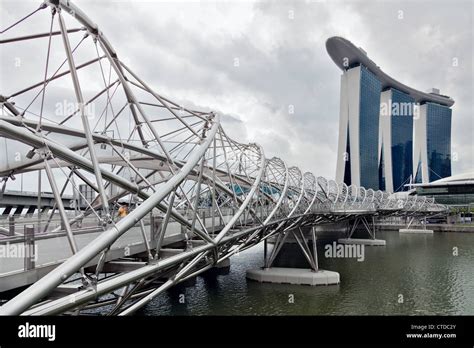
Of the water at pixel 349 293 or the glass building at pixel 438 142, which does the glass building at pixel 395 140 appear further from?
the water at pixel 349 293

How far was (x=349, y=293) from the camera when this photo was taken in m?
26.4

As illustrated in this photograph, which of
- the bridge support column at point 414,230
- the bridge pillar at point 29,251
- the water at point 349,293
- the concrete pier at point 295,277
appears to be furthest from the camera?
the bridge support column at point 414,230

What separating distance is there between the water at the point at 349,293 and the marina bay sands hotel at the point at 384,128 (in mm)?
93571

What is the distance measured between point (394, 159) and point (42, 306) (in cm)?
15762

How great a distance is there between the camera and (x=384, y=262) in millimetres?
38781

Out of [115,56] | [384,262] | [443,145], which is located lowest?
[384,262]

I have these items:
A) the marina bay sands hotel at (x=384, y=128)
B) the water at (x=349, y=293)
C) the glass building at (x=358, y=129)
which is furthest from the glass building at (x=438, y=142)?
the water at (x=349, y=293)

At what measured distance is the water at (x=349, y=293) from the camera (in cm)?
2238

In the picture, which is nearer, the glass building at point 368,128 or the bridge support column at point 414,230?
the bridge support column at point 414,230

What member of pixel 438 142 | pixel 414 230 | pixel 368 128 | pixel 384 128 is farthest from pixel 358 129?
pixel 414 230

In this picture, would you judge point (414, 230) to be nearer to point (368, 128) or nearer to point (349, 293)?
point (349, 293)

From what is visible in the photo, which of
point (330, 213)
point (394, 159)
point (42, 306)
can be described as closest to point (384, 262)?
point (330, 213)

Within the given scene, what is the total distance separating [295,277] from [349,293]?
4.00 metres

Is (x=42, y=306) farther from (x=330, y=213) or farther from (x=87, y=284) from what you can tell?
(x=330, y=213)
